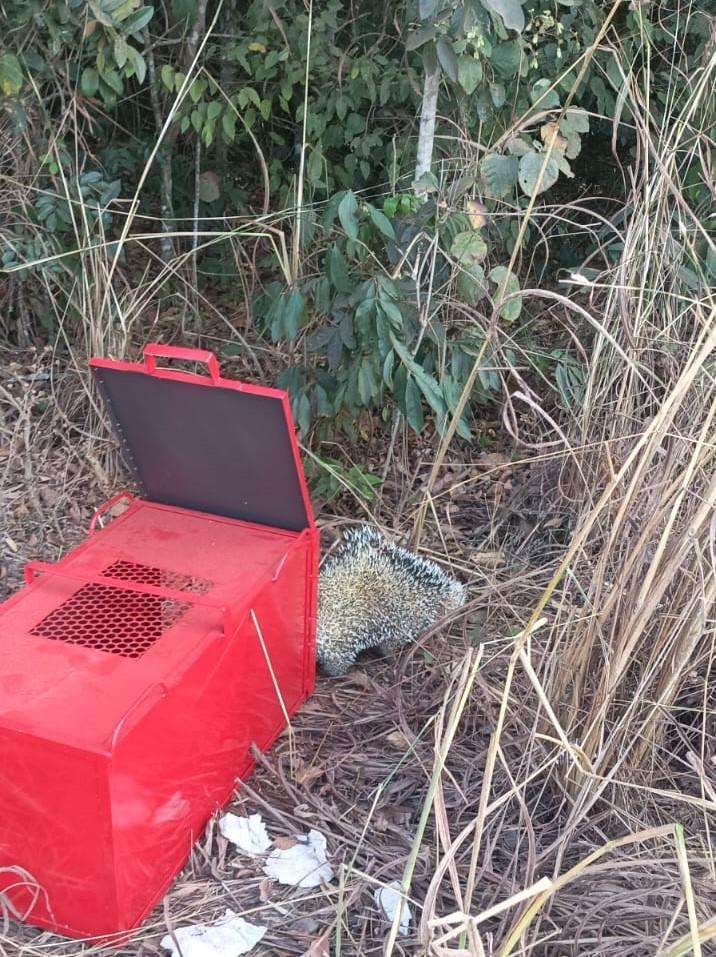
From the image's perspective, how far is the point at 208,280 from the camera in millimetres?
4637

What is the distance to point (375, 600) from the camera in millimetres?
2885

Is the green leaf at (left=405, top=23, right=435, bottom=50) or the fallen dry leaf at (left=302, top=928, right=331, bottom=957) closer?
the fallen dry leaf at (left=302, top=928, right=331, bottom=957)

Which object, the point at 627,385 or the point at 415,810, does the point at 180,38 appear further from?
the point at 415,810

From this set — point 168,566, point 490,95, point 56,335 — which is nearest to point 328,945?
point 168,566

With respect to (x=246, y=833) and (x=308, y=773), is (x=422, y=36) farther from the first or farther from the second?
(x=246, y=833)

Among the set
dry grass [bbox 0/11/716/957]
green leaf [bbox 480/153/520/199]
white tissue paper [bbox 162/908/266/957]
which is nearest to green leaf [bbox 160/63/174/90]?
dry grass [bbox 0/11/716/957]

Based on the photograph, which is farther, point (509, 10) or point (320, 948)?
point (509, 10)

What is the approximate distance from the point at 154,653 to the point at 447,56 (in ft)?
6.21

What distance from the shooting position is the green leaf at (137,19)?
2932 mm

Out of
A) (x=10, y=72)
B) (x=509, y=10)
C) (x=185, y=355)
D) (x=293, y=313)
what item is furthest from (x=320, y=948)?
(x=10, y=72)

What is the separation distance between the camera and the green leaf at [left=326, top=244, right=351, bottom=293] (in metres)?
2.83

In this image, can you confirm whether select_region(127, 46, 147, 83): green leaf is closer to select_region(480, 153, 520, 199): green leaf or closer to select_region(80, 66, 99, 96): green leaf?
select_region(80, 66, 99, 96): green leaf

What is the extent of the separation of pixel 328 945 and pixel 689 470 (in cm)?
125

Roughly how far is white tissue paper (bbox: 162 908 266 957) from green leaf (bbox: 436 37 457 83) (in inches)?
92.3
